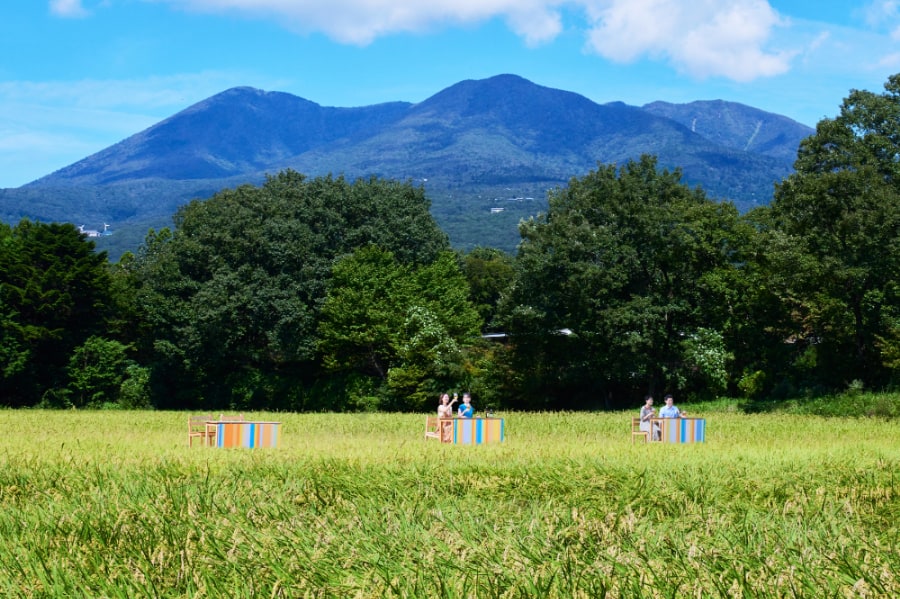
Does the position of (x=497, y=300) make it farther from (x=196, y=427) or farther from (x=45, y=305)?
(x=196, y=427)

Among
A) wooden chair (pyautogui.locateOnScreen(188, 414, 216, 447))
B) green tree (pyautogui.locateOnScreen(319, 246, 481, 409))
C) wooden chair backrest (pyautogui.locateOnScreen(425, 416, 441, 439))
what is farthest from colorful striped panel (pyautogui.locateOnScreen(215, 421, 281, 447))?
green tree (pyautogui.locateOnScreen(319, 246, 481, 409))

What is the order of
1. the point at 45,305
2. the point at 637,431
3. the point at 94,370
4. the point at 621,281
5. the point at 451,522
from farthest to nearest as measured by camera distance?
the point at 94,370, the point at 45,305, the point at 621,281, the point at 637,431, the point at 451,522

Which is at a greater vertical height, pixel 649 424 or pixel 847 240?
pixel 847 240

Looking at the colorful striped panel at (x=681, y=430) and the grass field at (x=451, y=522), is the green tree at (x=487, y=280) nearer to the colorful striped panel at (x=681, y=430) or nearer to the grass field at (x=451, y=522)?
the colorful striped panel at (x=681, y=430)

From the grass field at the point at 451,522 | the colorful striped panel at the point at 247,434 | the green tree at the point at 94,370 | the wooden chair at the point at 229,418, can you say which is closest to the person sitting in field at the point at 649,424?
the grass field at the point at 451,522

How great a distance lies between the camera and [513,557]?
7492mm

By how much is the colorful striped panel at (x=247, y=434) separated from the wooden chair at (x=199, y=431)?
0.51m

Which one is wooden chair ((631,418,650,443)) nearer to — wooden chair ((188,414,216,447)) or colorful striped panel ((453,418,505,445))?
colorful striped panel ((453,418,505,445))

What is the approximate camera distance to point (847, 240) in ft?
120

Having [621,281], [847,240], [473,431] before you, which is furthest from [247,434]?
[621,281]

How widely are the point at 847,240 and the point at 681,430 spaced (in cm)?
1678

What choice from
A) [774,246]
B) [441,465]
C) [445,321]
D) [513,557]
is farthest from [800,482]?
[445,321]

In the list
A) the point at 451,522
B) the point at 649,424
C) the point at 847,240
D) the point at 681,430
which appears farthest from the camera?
the point at 847,240

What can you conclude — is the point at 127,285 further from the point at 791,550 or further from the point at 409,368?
the point at 791,550
